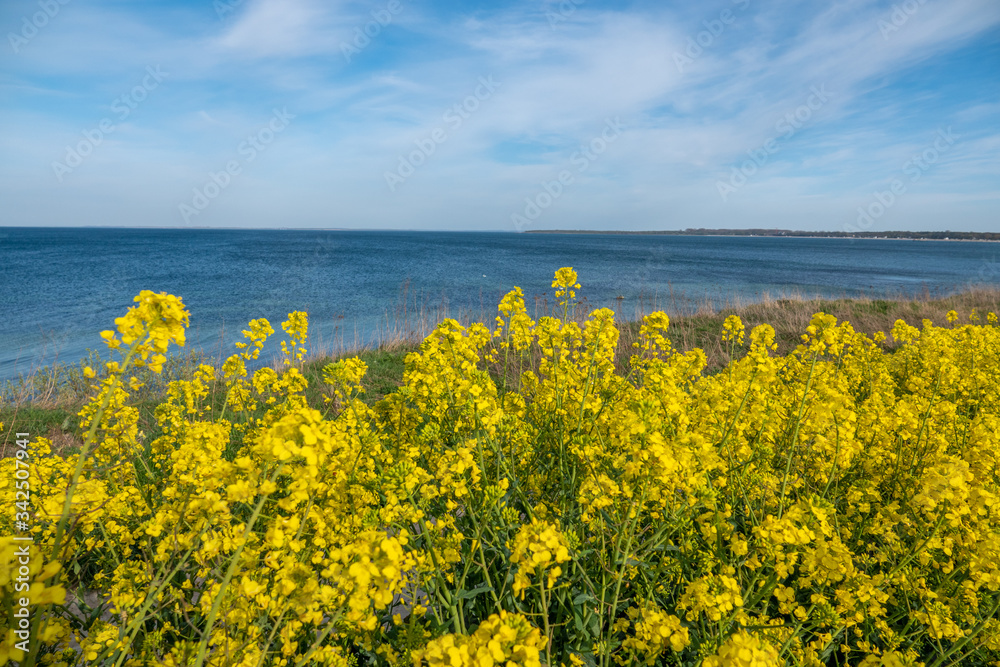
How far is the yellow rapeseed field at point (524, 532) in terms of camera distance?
1406mm

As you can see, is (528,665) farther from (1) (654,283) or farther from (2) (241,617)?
(1) (654,283)

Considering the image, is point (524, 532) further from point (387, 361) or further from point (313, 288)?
point (313, 288)

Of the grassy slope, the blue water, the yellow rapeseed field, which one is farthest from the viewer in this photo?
the blue water

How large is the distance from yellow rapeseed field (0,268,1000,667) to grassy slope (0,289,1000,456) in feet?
8.08

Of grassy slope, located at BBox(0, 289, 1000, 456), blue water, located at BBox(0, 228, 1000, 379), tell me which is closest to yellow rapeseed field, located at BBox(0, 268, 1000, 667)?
grassy slope, located at BBox(0, 289, 1000, 456)

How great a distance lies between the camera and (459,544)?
2.03m

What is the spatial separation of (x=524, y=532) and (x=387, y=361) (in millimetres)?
7652

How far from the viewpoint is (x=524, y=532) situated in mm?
1573

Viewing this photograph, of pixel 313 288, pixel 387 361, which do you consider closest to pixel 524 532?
pixel 387 361

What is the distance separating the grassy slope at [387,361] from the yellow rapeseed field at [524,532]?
8.08 ft

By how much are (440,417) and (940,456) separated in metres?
2.80

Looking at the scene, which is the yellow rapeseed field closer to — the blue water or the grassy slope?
the grassy slope

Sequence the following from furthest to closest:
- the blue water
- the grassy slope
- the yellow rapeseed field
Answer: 1. the blue water
2. the grassy slope
3. the yellow rapeseed field

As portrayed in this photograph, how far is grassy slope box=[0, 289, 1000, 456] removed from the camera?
5930 millimetres
